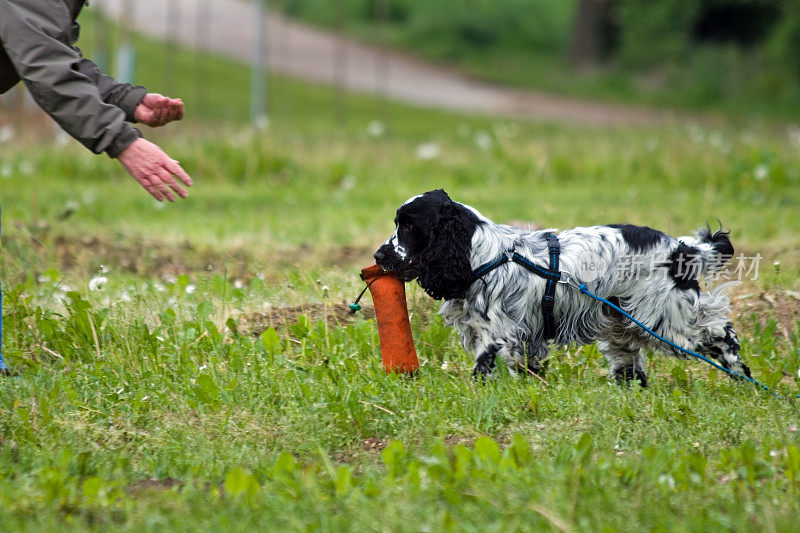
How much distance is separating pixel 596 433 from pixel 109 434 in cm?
219

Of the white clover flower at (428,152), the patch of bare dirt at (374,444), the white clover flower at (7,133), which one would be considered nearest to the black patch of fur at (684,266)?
the patch of bare dirt at (374,444)

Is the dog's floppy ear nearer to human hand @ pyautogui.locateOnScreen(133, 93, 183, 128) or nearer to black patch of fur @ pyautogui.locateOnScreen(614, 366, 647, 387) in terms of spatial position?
black patch of fur @ pyautogui.locateOnScreen(614, 366, 647, 387)

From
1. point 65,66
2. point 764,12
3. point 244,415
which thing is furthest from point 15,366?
point 764,12

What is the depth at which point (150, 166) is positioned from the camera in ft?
13.4

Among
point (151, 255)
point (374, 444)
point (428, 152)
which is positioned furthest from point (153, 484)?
point (428, 152)

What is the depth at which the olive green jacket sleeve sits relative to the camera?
13.1 ft

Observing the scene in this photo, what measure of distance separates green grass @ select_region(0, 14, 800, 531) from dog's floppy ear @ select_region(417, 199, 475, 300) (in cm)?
50

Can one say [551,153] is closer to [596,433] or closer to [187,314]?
[187,314]

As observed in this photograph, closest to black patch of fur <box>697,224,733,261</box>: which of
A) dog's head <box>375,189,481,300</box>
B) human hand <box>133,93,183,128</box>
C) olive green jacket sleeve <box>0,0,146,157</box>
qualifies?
dog's head <box>375,189,481,300</box>

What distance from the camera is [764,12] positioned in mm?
22625

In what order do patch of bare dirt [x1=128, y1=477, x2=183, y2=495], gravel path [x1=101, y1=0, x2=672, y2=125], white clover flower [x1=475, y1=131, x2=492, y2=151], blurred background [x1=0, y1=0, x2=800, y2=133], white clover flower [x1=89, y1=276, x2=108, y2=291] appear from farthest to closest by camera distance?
gravel path [x1=101, y1=0, x2=672, y2=125], blurred background [x1=0, y1=0, x2=800, y2=133], white clover flower [x1=475, y1=131, x2=492, y2=151], white clover flower [x1=89, y1=276, x2=108, y2=291], patch of bare dirt [x1=128, y1=477, x2=183, y2=495]

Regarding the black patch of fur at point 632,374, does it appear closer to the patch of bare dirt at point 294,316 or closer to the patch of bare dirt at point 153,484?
the patch of bare dirt at point 294,316

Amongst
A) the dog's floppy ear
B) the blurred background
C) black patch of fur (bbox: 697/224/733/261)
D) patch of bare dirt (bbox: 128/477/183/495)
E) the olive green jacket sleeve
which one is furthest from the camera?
the blurred background

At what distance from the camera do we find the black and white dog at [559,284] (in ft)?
14.7
